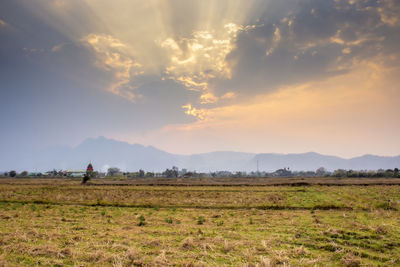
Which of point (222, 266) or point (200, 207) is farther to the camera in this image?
point (200, 207)

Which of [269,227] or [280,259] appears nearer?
[280,259]

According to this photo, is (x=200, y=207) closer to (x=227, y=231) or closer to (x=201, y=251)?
(x=227, y=231)

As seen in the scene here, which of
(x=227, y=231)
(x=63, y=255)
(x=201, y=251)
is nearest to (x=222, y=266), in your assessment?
(x=201, y=251)

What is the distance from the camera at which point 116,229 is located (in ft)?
53.0

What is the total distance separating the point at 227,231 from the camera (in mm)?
15258

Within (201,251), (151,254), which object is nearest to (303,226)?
(201,251)

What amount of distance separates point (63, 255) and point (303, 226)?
16.6 meters

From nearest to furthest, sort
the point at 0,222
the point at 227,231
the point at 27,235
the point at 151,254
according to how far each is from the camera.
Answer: the point at 151,254, the point at 27,235, the point at 227,231, the point at 0,222

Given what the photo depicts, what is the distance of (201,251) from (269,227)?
7.75 m

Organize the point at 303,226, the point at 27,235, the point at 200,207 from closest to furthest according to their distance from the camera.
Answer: the point at 27,235, the point at 303,226, the point at 200,207

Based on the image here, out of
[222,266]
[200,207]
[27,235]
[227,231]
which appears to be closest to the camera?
[222,266]

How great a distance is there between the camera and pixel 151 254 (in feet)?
35.5

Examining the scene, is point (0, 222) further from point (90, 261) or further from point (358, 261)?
point (358, 261)

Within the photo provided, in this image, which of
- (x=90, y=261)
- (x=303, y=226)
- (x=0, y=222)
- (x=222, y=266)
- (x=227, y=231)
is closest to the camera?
(x=222, y=266)
